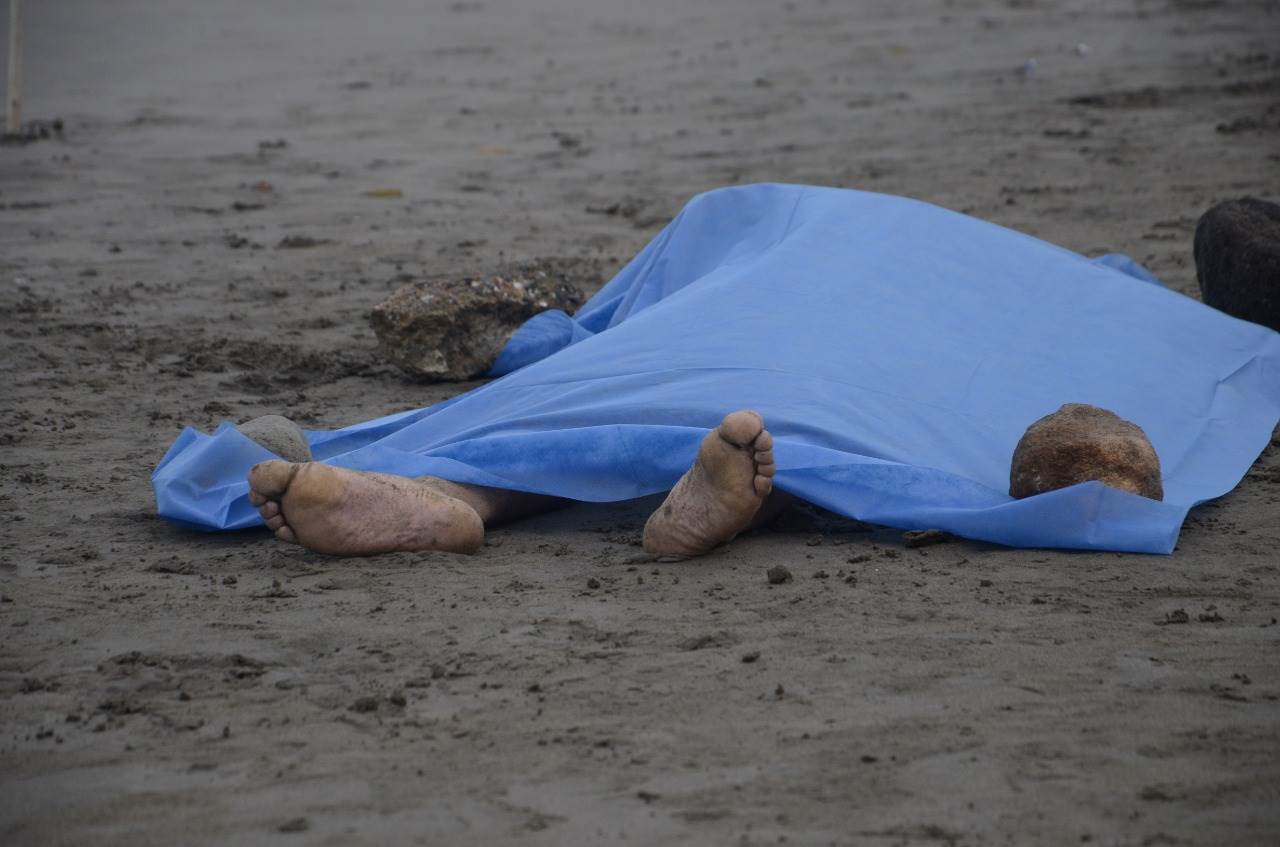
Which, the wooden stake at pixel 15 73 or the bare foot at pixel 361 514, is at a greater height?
the wooden stake at pixel 15 73

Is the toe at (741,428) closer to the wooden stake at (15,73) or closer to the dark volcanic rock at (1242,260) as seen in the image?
the dark volcanic rock at (1242,260)

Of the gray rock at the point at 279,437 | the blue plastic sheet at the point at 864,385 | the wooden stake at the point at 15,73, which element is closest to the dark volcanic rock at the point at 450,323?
the blue plastic sheet at the point at 864,385

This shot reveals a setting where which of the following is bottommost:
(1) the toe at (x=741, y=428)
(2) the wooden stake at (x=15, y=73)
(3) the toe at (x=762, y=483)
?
(3) the toe at (x=762, y=483)

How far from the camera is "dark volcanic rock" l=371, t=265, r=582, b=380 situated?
4.17m

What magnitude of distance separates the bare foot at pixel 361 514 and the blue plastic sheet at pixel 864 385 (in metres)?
0.16

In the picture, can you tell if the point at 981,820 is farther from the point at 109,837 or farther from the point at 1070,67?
the point at 1070,67

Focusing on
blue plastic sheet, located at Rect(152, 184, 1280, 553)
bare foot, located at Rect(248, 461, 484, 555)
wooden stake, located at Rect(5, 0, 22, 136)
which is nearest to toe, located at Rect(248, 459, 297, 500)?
bare foot, located at Rect(248, 461, 484, 555)

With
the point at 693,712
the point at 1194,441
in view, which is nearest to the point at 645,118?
the point at 1194,441

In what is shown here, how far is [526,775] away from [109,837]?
1.73 feet

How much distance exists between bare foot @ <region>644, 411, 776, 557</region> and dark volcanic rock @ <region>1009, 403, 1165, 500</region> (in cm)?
56

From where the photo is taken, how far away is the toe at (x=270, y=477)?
2.55 metres

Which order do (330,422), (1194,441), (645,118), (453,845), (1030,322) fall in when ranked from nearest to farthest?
(453,845), (1194,441), (1030,322), (330,422), (645,118)

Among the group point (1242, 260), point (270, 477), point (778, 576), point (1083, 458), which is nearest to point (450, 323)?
point (270, 477)

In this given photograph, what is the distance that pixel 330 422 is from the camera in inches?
151
